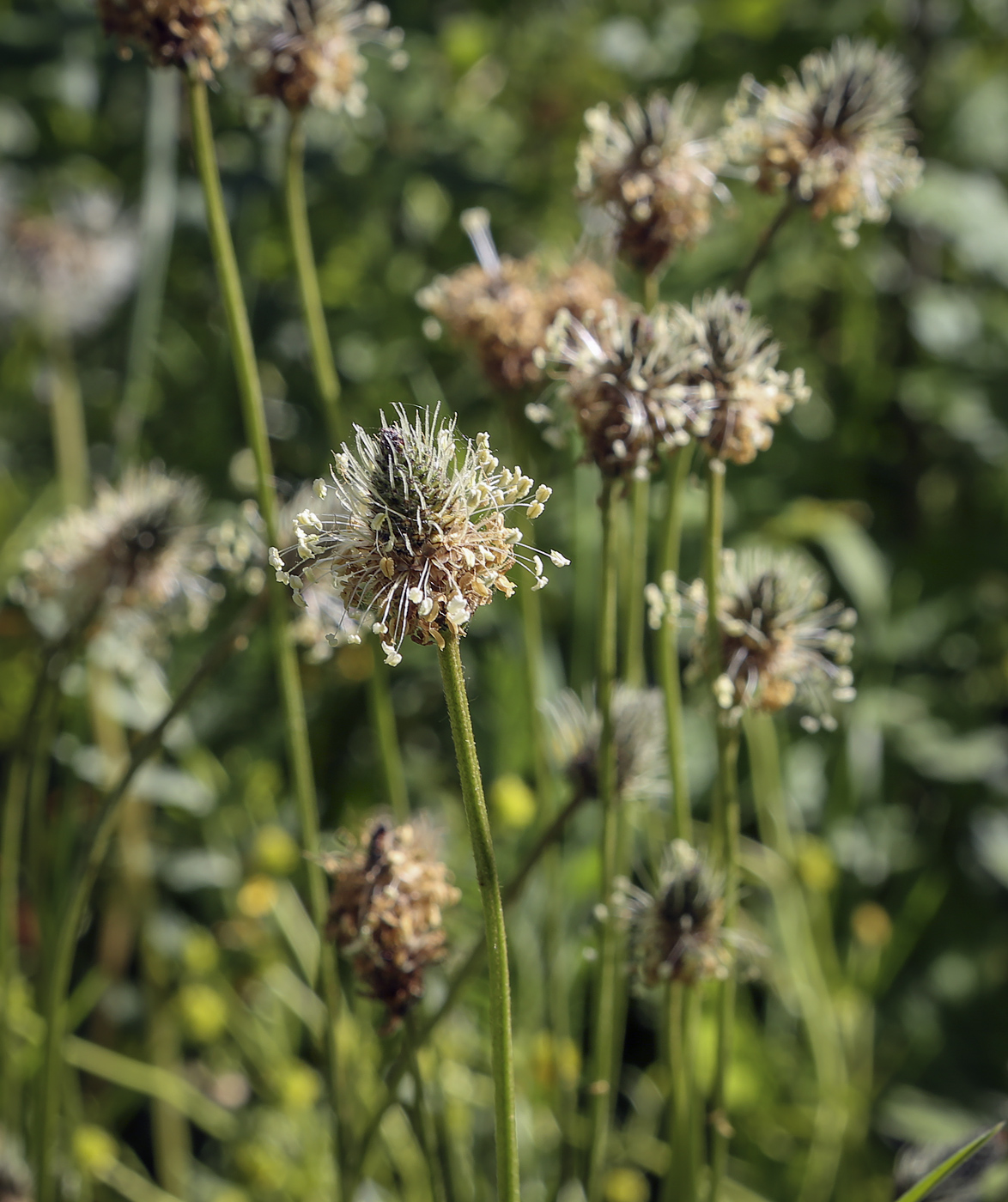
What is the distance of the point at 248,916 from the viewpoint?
109 centimetres

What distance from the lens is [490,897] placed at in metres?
0.38

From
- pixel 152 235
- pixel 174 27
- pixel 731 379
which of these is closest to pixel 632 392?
pixel 731 379

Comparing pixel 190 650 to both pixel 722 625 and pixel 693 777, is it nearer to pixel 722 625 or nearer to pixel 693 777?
pixel 693 777

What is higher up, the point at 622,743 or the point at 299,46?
the point at 299,46

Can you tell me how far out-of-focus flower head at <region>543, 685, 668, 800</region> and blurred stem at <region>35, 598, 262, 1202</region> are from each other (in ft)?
0.62

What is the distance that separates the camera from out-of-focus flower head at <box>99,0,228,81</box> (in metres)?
0.53

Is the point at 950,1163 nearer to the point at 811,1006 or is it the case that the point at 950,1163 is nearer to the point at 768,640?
the point at 768,640

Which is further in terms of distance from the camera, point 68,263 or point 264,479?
point 68,263

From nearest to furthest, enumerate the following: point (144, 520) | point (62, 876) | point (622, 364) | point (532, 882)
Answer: point (622, 364) → point (144, 520) → point (62, 876) → point (532, 882)

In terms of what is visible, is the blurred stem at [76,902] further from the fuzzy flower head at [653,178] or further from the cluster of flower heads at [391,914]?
the fuzzy flower head at [653,178]

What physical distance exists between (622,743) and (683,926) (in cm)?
11

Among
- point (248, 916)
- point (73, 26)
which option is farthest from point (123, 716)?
point (73, 26)

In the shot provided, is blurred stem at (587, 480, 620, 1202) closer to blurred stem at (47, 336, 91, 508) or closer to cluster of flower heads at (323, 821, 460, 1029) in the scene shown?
cluster of flower heads at (323, 821, 460, 1029)

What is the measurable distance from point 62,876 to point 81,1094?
54 cm
